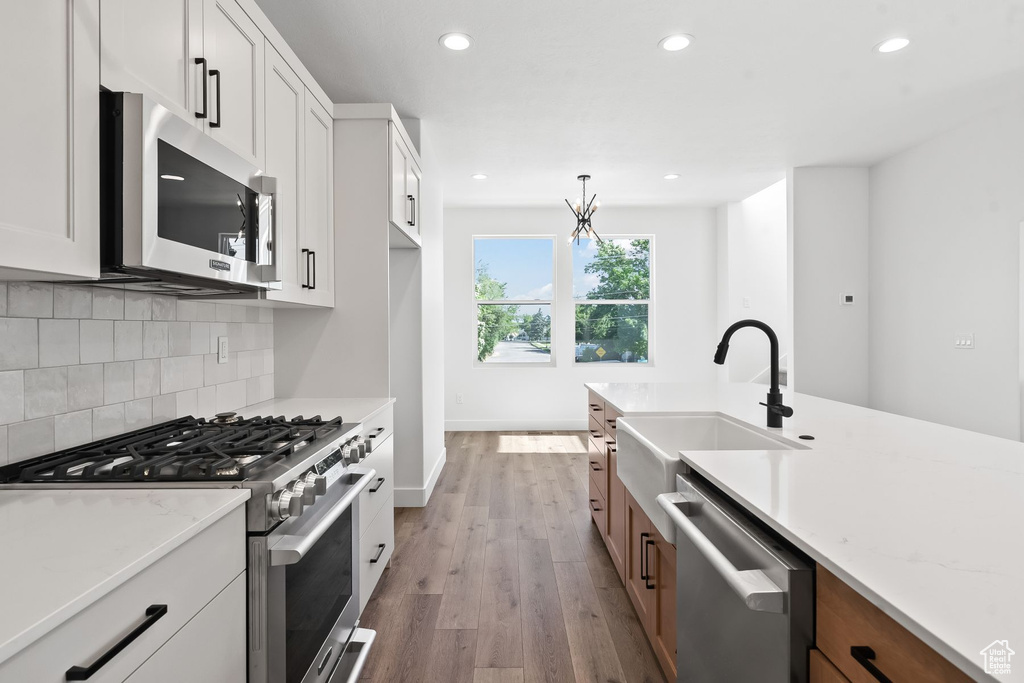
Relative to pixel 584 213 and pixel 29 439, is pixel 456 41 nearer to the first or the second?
pixel 29 439

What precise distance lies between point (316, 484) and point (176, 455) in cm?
36

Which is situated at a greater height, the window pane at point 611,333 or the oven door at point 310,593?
the window pane at point 611,333

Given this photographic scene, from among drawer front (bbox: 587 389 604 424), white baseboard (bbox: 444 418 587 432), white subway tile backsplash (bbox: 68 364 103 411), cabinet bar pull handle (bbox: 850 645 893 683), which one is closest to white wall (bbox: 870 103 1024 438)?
drawer front (bbox: 587 389 604 424)

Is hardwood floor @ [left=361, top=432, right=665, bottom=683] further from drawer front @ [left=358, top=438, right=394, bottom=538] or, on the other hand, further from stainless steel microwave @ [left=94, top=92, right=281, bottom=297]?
stainless steel microwave @ [left=94, top=92, right=281, bottom=297]

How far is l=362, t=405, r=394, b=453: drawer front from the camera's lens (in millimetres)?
2137

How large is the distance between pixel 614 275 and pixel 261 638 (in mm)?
5844

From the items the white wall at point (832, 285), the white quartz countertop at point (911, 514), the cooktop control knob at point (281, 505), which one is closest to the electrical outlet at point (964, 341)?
the white wall at point (832, 285)

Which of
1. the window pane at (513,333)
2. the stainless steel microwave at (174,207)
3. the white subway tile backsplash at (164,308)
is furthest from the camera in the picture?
the window pane at (513,333)

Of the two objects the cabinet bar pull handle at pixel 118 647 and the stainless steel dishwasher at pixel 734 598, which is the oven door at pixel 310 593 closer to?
the cabinet bar pull handle at pixel 118 647

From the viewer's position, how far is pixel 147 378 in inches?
69.9

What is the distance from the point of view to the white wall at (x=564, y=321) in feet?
20.9

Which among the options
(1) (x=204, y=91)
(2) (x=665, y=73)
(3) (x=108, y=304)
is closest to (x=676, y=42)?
(2) (x=665, y=73)

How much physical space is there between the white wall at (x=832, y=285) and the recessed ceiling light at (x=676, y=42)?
271 cm

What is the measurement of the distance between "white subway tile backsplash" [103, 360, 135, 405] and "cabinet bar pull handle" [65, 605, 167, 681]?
1005 mm
